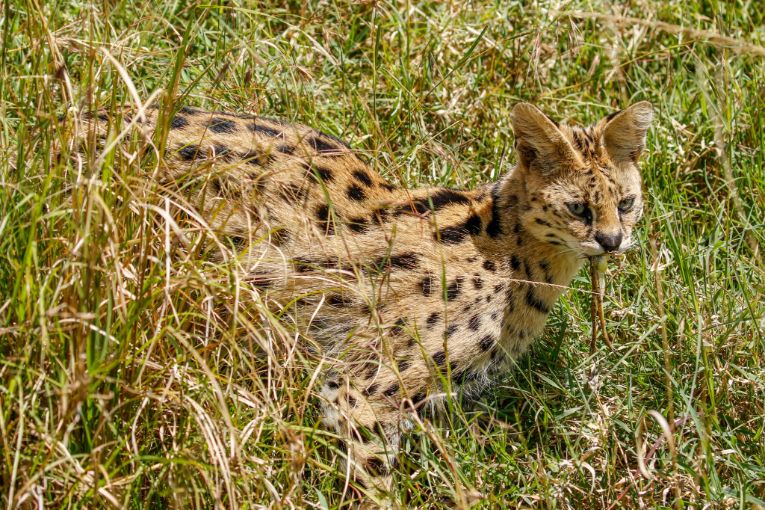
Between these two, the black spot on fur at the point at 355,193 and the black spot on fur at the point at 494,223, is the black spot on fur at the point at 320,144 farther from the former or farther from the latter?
the black spot on fur at the point at 494,223

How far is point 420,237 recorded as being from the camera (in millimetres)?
4234

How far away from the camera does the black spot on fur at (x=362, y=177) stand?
4.30m

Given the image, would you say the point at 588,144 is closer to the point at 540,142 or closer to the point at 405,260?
the point at 540,142

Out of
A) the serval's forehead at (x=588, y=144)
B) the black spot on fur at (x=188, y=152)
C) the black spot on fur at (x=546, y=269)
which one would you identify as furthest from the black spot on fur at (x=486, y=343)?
the black spot on fur at (x=188, y=152)

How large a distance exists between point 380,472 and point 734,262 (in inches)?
72.0

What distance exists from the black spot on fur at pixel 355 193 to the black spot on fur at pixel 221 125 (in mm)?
504

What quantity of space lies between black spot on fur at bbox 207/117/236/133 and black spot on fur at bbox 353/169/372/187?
20.2 inches

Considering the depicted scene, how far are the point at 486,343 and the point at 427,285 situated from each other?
0.32m

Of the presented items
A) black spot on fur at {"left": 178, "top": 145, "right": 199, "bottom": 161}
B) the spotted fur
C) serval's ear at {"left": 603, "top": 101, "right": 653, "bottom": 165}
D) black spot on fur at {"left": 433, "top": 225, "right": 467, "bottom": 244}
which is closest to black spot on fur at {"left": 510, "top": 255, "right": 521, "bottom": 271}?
the spotted fur

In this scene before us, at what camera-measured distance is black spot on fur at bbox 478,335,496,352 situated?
13.6 ft

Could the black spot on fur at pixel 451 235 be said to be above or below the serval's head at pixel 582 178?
below

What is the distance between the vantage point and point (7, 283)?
323 centimetres

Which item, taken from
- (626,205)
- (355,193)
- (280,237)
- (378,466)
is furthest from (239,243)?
(626,205)

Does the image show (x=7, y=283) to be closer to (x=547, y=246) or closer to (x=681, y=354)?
(x=547, y=246)
